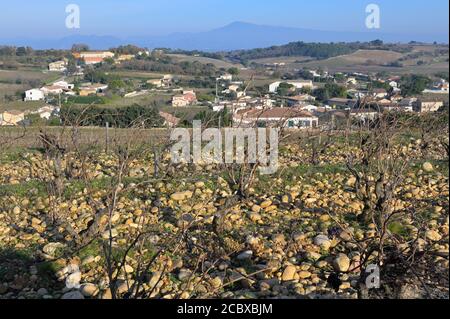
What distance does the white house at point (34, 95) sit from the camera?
26.9 meters

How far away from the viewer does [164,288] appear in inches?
170

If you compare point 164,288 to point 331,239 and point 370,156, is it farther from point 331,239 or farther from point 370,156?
point 370,156

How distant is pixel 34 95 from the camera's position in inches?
1069

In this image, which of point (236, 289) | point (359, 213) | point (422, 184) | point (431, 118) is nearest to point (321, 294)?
point (236, 289)

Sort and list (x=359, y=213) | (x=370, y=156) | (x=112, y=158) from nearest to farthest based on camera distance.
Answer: (x=359, y=213) → (x=370, y=156) → (x=112, y=158)

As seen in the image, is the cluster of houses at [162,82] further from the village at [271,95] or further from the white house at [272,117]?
the white house at [272,117]

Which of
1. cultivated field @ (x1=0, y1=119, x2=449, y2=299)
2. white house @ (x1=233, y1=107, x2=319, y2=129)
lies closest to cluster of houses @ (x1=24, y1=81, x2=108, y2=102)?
white house @ (x1=233, y1=107, x2=319, y2=129)

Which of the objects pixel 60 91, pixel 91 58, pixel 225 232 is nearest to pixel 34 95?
pixel 60 91

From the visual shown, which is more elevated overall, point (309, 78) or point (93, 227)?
point (309, 78)

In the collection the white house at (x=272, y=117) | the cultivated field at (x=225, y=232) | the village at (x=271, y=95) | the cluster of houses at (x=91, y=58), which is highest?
the cluster of houses at (x=91, y=58)

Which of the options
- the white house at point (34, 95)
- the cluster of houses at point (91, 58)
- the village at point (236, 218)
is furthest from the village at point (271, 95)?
the village at point (236, 218)
